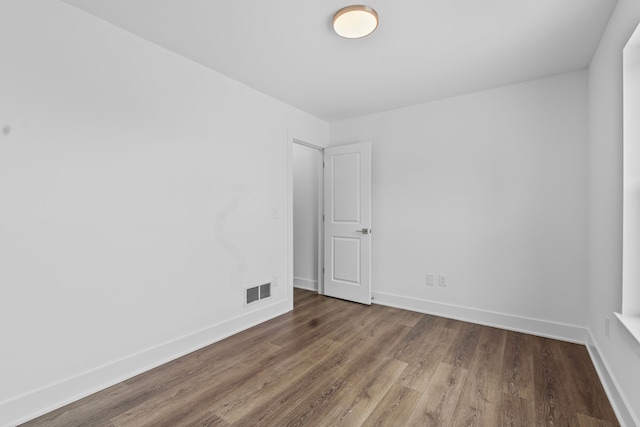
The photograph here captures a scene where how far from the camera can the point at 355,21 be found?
1.95 meters

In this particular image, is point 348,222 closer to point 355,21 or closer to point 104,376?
point 355,21

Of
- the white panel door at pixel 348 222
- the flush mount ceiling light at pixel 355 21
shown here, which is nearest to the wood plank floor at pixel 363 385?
the white panel door at pixel 348 222

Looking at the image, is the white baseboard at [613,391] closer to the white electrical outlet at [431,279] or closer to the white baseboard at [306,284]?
the white electrical outlet at [431,279]

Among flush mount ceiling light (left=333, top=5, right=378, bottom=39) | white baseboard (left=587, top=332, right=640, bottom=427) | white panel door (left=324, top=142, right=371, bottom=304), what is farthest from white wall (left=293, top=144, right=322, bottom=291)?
white baseboard (left=587, top=332, right=640, bottom=427)

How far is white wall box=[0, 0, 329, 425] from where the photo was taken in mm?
1724

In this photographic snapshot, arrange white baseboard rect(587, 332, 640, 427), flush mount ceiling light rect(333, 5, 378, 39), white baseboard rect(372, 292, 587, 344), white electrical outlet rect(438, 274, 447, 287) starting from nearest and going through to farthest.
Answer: white baseboard rect(587, 332, 640, 427) < flush mount ceiling light rect(333, 5, 378, 39) < white baseboard rect(372, 292, 587, 344) < white electrical outlet rect(438, 274, 447, 287)

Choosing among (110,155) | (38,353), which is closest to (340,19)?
(110,155)

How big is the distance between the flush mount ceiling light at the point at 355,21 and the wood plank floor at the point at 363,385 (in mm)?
2398

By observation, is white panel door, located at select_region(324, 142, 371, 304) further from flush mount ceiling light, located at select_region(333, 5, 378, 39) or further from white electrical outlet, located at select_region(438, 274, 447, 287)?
flush mount ceiling light, located at select_region(333, 5, 378, 39)

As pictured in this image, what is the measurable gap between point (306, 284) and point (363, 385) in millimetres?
2636

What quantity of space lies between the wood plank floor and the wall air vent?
0.31m

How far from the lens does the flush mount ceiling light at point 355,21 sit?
1862mm

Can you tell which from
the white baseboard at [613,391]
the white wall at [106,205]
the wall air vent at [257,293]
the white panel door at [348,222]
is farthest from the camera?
the white panel door at [348,222]

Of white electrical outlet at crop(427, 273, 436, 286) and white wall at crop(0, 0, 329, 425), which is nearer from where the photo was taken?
white wall at crop(0, 0, 329, 425)
